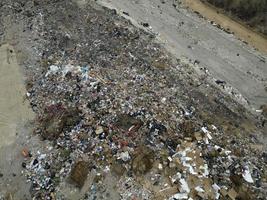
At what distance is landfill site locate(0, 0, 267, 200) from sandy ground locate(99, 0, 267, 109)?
62mm

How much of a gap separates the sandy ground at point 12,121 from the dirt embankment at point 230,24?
39.2 feet

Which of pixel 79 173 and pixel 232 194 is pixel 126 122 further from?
pixel 232 194

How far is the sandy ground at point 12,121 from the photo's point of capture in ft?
50.4

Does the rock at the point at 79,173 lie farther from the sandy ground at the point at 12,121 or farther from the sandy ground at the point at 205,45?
the sandy ground at the point at 205,45

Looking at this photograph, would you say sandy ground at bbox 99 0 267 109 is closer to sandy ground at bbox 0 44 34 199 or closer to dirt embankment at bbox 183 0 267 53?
dirt embankment at bbox 183 0 267 53

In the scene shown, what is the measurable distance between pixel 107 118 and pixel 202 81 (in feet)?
21.0

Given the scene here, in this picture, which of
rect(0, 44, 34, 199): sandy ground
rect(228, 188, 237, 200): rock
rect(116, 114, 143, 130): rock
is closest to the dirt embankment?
rect(116, 114, 143, 130): rock

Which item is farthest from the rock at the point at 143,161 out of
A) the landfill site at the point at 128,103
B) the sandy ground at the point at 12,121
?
the sandy ground at the point at 12,121

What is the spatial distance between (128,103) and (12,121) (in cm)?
474

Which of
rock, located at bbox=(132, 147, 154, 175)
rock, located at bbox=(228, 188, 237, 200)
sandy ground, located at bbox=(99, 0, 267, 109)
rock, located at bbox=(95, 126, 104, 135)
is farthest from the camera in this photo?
sandy ground, located at bbox=(99, 0, 267, 109)

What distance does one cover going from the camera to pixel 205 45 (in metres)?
23.5

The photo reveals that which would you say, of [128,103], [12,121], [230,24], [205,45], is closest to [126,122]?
[128,103]

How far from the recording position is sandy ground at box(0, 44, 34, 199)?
50.4 feet

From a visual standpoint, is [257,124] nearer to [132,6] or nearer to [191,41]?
[191,41]
